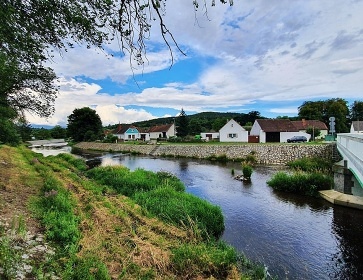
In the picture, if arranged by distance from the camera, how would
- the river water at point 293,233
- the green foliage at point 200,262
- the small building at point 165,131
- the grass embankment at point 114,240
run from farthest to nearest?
the small building at point 165,131 < the river water at point 293,233 < the green foliage at point 200,262 < the grass embankment at point 114,240

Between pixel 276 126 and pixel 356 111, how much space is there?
169ft

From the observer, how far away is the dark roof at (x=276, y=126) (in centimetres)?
5011

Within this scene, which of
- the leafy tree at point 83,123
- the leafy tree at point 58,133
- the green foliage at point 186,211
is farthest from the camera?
the leafy tree at point 58,133

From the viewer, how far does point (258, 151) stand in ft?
116

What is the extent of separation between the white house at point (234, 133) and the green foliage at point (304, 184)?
3793cm

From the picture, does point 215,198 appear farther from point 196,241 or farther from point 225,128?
point 225,128

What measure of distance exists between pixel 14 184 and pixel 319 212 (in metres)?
14.4

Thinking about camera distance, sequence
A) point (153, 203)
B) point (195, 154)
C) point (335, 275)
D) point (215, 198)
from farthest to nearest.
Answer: point (195, 154)
point (215, 198)
point (153, 203)
point (335, 275)

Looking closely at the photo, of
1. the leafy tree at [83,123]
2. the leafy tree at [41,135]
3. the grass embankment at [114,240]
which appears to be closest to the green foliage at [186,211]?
the grass embankment at [114,240]

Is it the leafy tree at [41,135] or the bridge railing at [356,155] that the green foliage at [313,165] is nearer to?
the bridge railing at [356,155]

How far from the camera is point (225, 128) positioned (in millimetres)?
57062

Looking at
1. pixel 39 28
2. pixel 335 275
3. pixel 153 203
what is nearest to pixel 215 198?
pixel 153 203

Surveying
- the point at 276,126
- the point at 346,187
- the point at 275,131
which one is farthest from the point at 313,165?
the point at 276,126

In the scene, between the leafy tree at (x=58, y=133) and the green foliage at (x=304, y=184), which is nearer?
the green foliage at (x=304, y=184)
